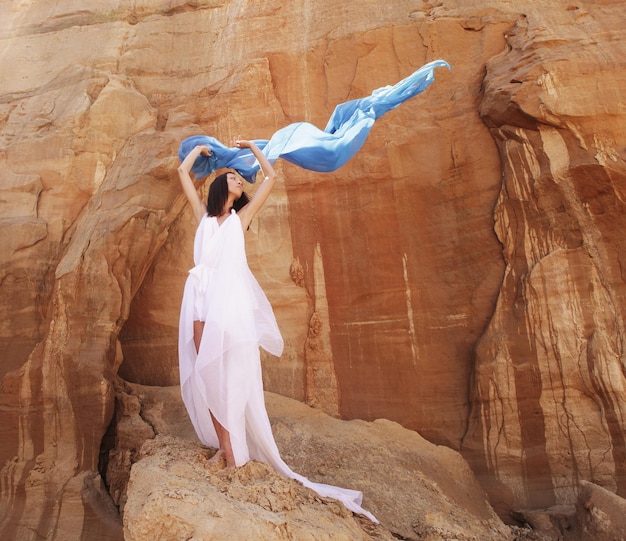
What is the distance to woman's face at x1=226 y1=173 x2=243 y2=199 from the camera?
4.25m

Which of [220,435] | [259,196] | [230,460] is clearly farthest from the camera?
[259,196]

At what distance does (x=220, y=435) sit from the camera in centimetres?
396

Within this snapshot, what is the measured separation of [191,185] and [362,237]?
2.54 metres

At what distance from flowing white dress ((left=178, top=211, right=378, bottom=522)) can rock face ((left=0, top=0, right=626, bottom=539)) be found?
1631 mm

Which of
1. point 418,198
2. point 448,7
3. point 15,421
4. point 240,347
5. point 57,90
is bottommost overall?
point 15,421

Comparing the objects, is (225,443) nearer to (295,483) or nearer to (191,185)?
(295,483)

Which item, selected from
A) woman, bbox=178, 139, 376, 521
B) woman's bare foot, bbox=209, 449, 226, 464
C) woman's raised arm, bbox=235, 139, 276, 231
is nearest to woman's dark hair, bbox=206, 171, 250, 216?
woman, bbox=178, 139, 376, 521

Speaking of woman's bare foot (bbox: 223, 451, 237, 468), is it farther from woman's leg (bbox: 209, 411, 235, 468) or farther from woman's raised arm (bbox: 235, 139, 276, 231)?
woman's raised arm (bbox: 235, 139, 276, 231)

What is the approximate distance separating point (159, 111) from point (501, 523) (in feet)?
17.2

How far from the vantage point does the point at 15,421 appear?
210 inches

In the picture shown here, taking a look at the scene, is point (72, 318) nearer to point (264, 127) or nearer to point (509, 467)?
point (264, 127)

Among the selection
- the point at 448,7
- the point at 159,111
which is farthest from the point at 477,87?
the point at 159,111

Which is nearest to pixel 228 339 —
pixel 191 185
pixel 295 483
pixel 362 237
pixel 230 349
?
pixel 230 349

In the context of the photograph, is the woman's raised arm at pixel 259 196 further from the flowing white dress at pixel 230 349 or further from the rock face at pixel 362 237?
the rock face at pixel 362 237
